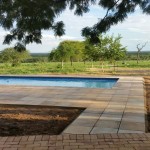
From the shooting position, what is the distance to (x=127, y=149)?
4820 millimetres

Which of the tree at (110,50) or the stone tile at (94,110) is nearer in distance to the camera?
the stone tile at (94,110)

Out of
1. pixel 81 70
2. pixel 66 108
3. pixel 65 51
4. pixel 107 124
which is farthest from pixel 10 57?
pixel 107 124

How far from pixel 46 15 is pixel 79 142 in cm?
230

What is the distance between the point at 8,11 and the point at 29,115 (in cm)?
410

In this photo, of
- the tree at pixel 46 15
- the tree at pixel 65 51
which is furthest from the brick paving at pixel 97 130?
the tree at pixel 65 51

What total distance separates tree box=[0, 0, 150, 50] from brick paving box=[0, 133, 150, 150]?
1706mm

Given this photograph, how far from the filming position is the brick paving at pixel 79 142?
16.1 ft

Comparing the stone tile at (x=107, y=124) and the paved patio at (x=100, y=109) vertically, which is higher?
the stone tile at (x=107, y=124)

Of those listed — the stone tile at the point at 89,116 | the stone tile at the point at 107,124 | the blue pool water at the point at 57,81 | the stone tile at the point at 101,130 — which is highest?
the stone tile at the point at 101,130

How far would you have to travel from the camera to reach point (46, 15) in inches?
161

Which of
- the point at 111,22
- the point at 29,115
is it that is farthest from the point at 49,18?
the point at 29,115

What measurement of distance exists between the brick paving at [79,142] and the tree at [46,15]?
1.71 meters

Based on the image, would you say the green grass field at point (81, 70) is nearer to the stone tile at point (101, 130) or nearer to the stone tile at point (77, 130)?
the stone tile at point (77, 130)

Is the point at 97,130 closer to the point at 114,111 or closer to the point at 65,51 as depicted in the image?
the point at 114,111
